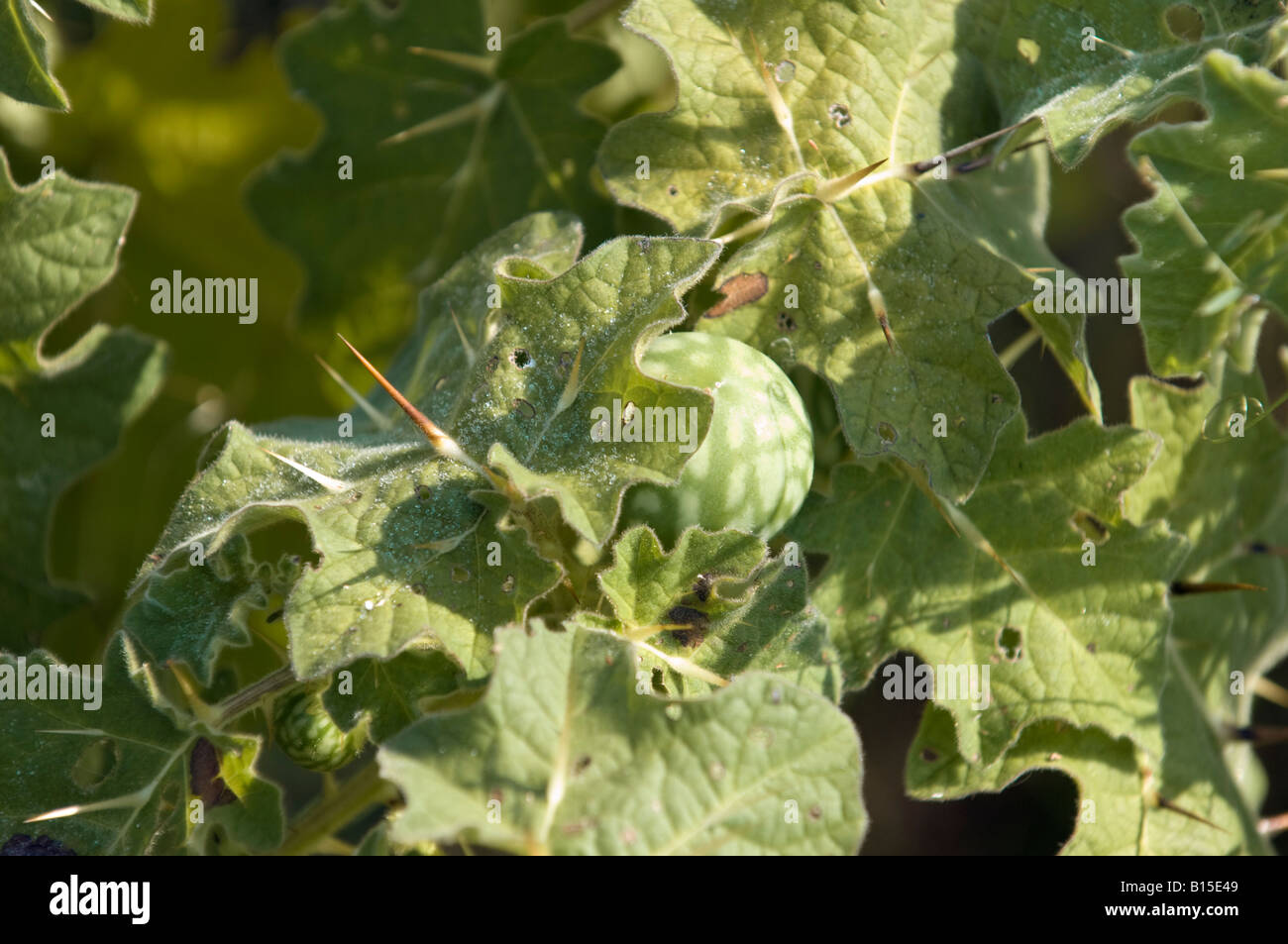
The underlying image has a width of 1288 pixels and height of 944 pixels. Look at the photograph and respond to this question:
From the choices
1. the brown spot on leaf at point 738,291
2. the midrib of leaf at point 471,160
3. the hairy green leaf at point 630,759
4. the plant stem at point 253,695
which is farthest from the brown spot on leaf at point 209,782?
the midrib of leaf at point 471,160

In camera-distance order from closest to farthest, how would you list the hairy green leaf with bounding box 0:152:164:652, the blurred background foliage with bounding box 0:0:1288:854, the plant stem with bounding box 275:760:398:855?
the plant stem with bounding box 275:760:398:855 → the hairy green leaf with bounding box 0:152:164:652 → the blurred background foliage with bounding box 0:0:1288:854

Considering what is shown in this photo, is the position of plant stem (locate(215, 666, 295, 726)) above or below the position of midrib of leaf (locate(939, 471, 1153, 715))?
below

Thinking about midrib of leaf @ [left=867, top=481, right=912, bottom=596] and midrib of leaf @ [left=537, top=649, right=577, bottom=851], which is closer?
midrib of leaf @ [left=537, top=649, right=577, bottom=851]

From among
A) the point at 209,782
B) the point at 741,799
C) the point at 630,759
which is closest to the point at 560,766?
the point at 630,759

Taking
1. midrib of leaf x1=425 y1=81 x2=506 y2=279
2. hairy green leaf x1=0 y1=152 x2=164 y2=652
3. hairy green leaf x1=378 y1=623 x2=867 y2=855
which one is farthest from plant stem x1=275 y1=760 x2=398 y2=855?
midrib of leaf x1=425 y1=81 x2=506 y2=279

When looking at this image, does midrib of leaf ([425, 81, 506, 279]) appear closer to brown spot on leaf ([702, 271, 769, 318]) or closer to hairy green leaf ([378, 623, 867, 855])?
brown spot on leaf ([702, 271, 769, 318])

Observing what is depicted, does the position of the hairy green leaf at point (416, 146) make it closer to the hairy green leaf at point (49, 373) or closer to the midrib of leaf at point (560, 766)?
the hairy green leaf at point (49, 373)
